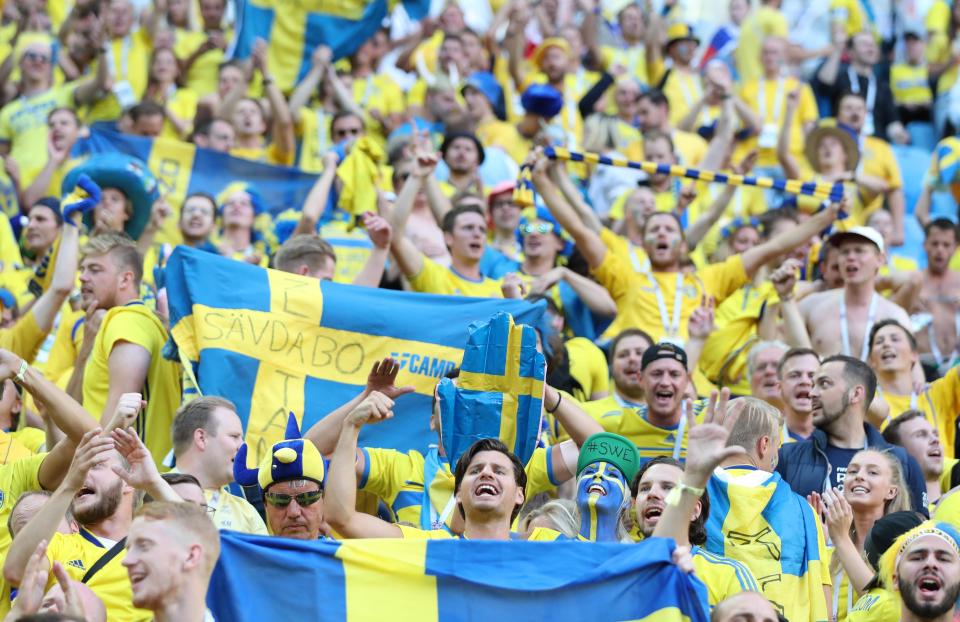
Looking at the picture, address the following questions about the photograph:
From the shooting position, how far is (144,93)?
14.9 meters

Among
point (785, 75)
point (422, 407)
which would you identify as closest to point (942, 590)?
point (422, 407)

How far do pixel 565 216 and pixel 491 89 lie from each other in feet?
16.0

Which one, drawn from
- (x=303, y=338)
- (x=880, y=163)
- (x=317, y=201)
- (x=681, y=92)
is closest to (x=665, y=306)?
(x=317, y=201)

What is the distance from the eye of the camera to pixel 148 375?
26.9ft

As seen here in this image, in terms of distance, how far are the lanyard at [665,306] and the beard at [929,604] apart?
4182mm

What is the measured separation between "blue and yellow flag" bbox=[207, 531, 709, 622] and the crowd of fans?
24 centimetres

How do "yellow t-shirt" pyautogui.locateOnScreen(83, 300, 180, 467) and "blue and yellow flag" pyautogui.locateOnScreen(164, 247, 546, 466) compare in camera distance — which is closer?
"yellow t-shirt" pyautogui.locateOnScreen(83, 300, 180, 467)

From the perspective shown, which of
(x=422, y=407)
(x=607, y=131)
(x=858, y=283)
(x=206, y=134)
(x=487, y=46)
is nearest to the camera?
(x=422, y=407)

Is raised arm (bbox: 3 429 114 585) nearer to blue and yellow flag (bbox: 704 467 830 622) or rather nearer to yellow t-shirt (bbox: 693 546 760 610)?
yellow t-shirt (bbox: 693 546 760 610)

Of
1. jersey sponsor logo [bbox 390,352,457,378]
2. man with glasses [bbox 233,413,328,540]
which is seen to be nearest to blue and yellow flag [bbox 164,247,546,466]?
jersey sponsor logo [bbox 390,352,457,378]

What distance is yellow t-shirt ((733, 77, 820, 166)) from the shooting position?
14.8 m

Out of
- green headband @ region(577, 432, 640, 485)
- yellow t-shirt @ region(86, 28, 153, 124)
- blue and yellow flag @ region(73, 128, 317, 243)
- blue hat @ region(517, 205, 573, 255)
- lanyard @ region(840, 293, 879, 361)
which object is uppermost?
yellow t-shirt @ region(86, 28, 153, 124)

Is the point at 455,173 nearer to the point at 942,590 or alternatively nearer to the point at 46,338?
the point at 46,338

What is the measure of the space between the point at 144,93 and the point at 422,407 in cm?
733
